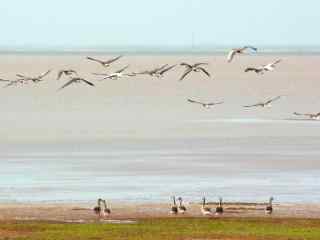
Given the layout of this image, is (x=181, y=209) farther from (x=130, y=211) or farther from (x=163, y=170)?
(x=163, y=170)

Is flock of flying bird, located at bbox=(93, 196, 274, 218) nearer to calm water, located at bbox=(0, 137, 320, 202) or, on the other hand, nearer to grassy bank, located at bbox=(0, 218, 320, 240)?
grassy bank, located at bbox=(0, 218, 320, 240)

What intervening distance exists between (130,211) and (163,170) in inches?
375

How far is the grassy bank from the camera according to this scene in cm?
2758

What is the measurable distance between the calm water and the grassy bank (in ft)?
18.8

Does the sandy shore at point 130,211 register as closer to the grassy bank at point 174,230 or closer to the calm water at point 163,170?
the calm water at point 163,170

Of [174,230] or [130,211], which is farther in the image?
[130,211]

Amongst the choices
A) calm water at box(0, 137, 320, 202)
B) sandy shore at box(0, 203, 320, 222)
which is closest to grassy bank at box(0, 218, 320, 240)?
sandy shore at box(0, 203, 320, 222)

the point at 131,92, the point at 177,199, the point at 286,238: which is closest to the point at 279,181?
the point at 177,199

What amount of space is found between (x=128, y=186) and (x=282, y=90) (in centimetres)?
5768

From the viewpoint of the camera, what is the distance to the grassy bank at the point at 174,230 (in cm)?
2758

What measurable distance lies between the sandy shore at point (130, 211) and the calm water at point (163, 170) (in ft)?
4.85

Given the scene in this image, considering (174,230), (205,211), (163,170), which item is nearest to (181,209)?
(205,211)

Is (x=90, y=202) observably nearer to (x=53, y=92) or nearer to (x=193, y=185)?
(x=193, y=185)

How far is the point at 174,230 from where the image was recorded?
1129 inches
